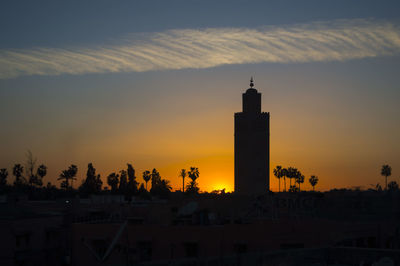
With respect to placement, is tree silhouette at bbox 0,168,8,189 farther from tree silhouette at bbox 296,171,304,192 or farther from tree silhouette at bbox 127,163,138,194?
tree silhouette at bbox 296,171,304,192

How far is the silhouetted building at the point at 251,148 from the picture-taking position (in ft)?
269

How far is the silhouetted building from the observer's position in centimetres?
8194

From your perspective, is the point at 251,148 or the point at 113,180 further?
the point at 113,180

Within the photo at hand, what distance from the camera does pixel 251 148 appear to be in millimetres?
83375

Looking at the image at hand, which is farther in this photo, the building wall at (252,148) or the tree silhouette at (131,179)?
the tree silhouette at (131,179)

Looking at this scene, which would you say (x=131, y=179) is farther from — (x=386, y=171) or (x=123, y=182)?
(x=386, y=171)

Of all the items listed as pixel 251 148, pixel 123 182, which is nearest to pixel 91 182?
pixel 123 182

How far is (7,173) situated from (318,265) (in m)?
95.4

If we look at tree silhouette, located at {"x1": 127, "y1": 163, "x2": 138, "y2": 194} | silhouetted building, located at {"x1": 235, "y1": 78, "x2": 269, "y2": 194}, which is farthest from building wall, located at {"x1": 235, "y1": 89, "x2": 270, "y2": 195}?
tree silhouette, located at {"x1": 127, "y1": 163, "x2": 138, "y2": 194}

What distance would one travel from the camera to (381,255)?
18.2 m

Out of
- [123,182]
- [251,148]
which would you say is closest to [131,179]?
[123,182]

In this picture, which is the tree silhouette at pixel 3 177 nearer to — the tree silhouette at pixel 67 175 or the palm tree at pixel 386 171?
the tree silhouette at pixel 67 175

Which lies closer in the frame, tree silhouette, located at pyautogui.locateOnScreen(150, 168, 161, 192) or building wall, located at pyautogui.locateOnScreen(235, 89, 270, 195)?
building wall, located at pyautogui.locateOnScreen(235, 89, 270, 195)

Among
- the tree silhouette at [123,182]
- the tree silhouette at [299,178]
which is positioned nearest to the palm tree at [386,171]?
the tree silhouette at [299,178]
